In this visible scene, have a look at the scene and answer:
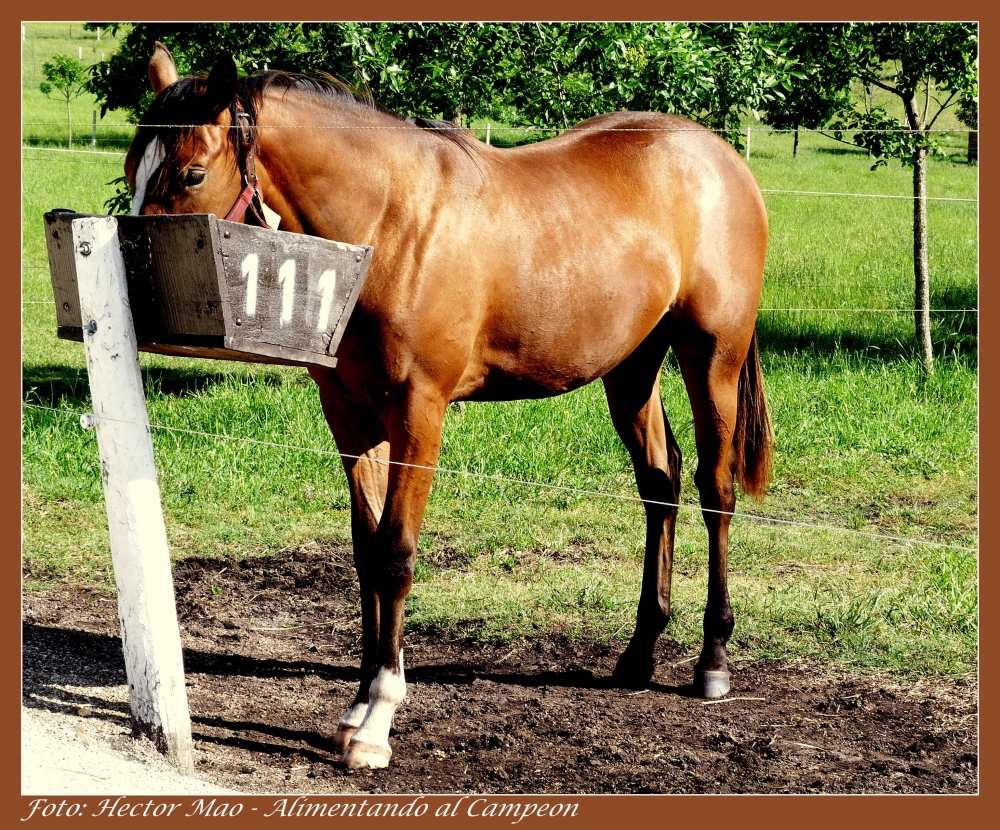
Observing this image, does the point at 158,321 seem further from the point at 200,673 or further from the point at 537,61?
the point at 537,61

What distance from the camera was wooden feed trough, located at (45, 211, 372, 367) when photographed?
3.17m

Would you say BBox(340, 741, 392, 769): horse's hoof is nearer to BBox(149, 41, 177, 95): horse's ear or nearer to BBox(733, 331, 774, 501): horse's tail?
BBox(733, 331, 774, 501): horse's tail

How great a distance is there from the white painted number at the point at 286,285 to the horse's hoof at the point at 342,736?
5.16 feet

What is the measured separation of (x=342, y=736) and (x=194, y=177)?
2044mm

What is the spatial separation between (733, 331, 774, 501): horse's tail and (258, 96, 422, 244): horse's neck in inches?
78.9

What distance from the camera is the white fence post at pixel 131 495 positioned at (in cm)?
335

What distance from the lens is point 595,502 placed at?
6.68 meters

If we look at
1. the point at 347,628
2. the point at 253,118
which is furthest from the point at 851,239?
the point at 253,118

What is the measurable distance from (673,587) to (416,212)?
2.71 m

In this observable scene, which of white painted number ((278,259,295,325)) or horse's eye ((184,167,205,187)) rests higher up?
horse's eye ((184,167,205,187))

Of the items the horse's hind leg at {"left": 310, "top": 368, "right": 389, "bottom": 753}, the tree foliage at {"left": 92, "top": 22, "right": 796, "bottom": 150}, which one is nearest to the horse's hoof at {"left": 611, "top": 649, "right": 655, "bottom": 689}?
the horse's hind leg at {"left": 310, "top": 368, "right": 389, "bottom": 753}

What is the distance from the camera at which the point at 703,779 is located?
3.76 metres

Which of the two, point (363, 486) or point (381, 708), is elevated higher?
point (363, 486)

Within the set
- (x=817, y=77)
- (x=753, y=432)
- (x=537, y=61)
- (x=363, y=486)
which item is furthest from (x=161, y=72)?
(x=817, y=77)
